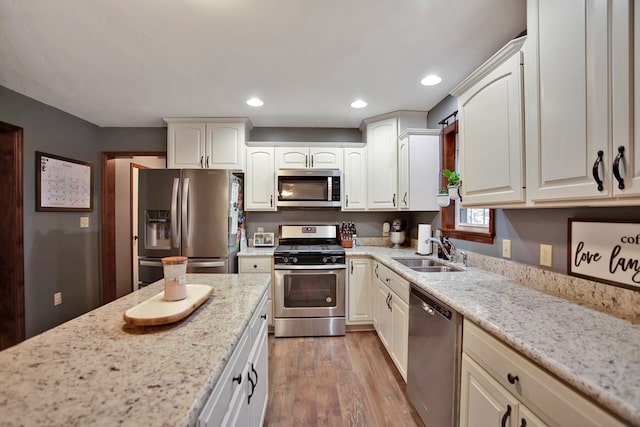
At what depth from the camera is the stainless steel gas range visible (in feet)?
8.81

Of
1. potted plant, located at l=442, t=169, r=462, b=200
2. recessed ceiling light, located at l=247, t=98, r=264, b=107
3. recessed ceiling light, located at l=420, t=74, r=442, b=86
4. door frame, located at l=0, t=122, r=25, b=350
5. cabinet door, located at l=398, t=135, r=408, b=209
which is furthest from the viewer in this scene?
cabinet door, located at l=398, t=135, r=408, b=209

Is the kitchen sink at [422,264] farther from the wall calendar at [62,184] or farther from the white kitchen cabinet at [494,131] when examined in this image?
the wall calendar at [62,184]

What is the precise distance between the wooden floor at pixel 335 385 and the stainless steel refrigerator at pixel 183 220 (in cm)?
112

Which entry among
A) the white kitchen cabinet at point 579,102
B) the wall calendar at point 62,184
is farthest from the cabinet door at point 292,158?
the wall calendar at point 62,184

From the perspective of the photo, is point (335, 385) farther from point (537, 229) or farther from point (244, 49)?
point (244, 49)

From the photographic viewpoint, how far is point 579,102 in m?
0.94

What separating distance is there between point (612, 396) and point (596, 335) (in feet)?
1.21

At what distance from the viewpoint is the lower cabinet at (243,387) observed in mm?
722

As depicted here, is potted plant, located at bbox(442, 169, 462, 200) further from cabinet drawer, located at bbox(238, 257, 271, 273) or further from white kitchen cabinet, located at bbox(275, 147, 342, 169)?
cabinet drawer, located at bbox(238, 257, 271, 273)

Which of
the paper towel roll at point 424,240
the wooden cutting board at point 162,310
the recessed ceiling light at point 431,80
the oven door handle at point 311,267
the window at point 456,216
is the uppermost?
the recessed ceiling light at point 431,80

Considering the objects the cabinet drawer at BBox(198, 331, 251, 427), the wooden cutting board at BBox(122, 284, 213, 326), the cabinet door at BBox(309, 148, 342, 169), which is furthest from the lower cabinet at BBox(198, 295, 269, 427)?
the cabinet door at BBox(309, 148, 342, 169)

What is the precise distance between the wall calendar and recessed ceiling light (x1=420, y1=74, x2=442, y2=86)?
3.74m

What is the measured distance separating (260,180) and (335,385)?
219cm

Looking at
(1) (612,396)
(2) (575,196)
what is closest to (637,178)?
(2) (575,196)
